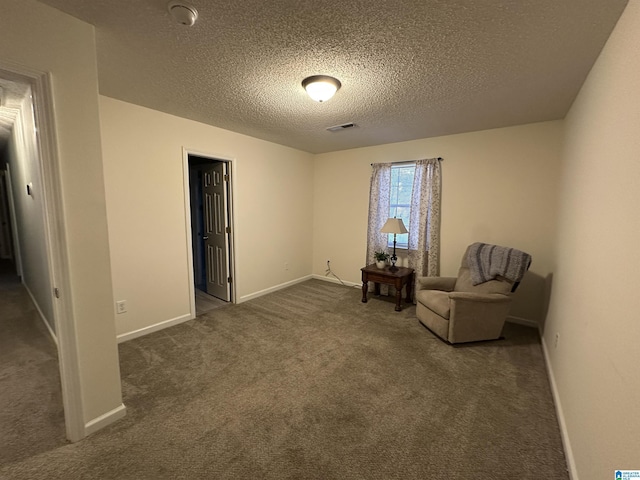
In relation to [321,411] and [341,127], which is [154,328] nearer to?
[321,411]

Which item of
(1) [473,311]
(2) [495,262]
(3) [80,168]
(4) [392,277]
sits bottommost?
(1) [473,311]

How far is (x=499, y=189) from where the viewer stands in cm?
329

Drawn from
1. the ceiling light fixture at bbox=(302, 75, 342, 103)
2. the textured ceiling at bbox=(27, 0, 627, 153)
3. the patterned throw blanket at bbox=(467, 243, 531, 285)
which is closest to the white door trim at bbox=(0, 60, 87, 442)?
the textured ceiling at bbox=(27, 0, 627, 153)

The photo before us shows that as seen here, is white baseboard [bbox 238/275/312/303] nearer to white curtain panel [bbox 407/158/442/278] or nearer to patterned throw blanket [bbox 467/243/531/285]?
white curtain panel [bbox 407/158/442/278]

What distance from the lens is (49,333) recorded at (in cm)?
288

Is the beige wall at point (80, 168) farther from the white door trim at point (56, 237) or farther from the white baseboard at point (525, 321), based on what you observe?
the white baseboard at point (525, 321)

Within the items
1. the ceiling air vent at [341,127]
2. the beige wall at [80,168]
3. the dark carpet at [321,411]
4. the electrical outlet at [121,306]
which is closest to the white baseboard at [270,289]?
the dark carpet at [321,411]

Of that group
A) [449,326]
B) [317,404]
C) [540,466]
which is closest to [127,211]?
[317,404]

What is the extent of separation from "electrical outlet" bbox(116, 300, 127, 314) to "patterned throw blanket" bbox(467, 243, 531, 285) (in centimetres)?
383

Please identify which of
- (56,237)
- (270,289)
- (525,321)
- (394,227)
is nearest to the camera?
(56,237)

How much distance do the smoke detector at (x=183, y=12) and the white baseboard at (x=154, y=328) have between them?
9.35 feet

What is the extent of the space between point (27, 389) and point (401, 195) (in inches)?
178

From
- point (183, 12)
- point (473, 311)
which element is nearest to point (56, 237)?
point (183, 12)

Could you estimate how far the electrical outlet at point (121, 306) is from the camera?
2.68m
